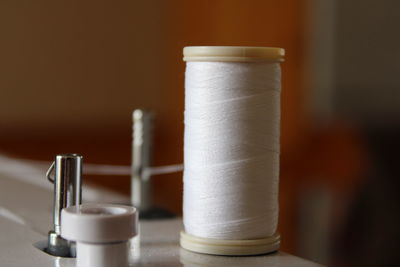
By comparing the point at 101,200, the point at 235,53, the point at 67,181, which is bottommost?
the point at 101,200

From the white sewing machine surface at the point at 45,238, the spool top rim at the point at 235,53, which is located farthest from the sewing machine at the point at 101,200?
the spool top rim at the point at 235,53

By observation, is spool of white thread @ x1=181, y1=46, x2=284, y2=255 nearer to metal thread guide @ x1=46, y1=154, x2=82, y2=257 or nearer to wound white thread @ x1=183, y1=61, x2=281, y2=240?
wound white thread @ x1=183, y1=61, x2=281, y2=240

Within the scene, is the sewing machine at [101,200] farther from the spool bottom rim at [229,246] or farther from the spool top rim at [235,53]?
the spool top rim at [235,53]

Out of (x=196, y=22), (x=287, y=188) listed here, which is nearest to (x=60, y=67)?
(x=196, y=22)

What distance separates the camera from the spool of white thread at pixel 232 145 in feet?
3.15

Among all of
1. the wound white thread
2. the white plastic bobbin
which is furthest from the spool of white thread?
the white plastic bobbin

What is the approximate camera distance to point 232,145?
962 millimetres

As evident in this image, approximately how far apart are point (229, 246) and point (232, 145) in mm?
127

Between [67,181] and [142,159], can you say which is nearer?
[67,181]

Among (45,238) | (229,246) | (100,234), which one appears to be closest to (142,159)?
(45,238)

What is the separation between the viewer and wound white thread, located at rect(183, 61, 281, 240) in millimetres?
961

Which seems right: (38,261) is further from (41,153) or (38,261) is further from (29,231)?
(41,153)

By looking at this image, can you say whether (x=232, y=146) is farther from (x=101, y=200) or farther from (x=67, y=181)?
(x=101, y=200)

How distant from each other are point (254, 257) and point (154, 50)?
355 centimetres
